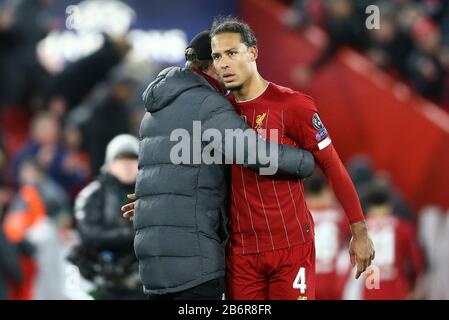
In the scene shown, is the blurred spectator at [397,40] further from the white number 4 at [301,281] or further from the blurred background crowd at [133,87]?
the white number 4 at [301,281]

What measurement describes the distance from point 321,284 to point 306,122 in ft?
13.8

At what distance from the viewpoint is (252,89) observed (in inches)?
211

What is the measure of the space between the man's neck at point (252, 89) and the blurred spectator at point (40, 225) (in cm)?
474

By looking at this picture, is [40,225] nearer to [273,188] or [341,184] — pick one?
[273,188]

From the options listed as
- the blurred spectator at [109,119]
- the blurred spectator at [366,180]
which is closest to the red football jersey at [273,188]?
the blurred spectator at [366,180]

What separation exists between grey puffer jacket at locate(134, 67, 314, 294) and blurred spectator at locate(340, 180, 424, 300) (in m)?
3.41

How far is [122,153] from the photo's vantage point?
7.05 meters

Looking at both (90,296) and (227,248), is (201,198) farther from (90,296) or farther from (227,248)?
(90,296)

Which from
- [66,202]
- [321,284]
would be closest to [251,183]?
[321,284]

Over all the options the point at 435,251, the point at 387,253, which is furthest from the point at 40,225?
the point at 435,251

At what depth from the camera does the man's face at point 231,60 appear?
17.2ft

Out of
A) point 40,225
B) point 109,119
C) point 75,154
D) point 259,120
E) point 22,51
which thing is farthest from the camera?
point 22,51

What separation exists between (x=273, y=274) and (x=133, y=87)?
6.62 metres

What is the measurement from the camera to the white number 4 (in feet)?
17.5
